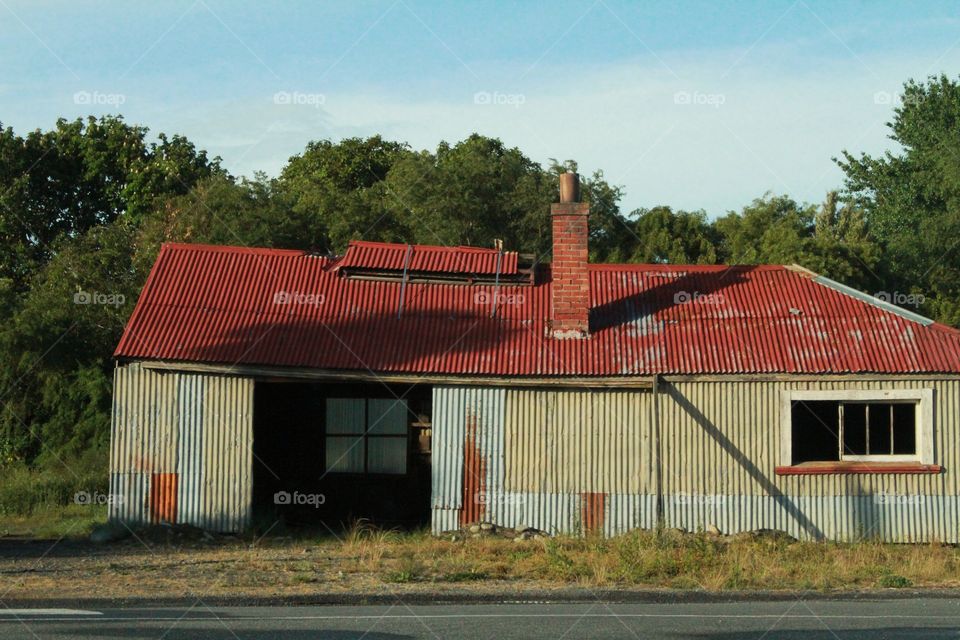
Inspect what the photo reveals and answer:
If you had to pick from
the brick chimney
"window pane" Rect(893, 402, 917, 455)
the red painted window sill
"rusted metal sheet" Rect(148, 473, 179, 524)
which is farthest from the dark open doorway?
"window pane" Rect(893, 402, 917, 455)

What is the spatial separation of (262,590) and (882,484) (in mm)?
9498

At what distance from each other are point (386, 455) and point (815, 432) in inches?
283

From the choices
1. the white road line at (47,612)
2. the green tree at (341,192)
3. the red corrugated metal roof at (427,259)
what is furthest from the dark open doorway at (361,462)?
the green tree at (341,192)

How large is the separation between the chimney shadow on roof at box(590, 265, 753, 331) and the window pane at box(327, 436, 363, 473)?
185 inches

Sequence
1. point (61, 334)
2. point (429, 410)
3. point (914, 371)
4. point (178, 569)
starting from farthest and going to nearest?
point (61, 334), point (429, 410), point (914, 371), point (178, 569)

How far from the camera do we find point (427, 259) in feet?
65.3

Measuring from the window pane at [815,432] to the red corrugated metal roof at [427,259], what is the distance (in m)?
5.28

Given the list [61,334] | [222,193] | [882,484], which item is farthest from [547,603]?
[222,193]

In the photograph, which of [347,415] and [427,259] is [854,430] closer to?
[427,259]

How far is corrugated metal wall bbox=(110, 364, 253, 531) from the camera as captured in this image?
17.2 m

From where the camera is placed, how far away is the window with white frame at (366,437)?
65.9 ft

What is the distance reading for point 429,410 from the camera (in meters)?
20.3

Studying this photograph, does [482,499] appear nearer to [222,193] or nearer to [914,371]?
[914,371]

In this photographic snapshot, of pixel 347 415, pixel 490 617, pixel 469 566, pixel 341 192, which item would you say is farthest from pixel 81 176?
pixel 490 617
